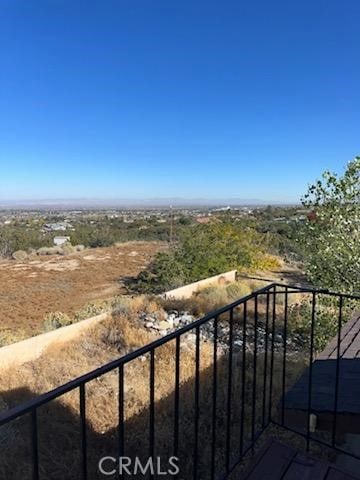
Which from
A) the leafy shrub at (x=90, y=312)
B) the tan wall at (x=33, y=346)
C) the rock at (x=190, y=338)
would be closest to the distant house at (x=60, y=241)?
the leafy shrub at (x=90, y=312)

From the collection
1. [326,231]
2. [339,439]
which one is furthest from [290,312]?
[339,439]

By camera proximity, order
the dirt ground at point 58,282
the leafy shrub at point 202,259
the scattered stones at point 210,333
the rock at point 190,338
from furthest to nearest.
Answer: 1. the leafy shrub at point 202,259
2. the dirt ground at point 58,282
3. the rock at point 190,338
4. the scattered stones at point 210,333

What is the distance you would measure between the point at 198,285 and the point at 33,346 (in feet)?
19.0

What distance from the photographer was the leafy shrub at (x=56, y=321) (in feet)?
26.9

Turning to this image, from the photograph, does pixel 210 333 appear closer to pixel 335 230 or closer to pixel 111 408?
pixel 335 230

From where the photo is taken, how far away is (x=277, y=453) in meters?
1.87

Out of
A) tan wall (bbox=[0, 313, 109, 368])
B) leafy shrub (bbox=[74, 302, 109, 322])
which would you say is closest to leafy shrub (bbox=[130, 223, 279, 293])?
leafy shrub (bbox=[74, 302, 109, 322])

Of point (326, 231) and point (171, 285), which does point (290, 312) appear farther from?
point (171, 285)

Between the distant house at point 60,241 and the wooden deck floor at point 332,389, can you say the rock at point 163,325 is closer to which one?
the wooden deck floor at point 332,389

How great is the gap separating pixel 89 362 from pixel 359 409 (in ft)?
17.1

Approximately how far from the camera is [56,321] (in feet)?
28.2

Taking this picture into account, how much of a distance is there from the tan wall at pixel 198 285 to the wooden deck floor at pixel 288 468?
26.9 feet

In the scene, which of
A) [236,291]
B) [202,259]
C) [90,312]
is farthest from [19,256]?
[236,291]

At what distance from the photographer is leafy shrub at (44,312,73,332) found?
8211mm
